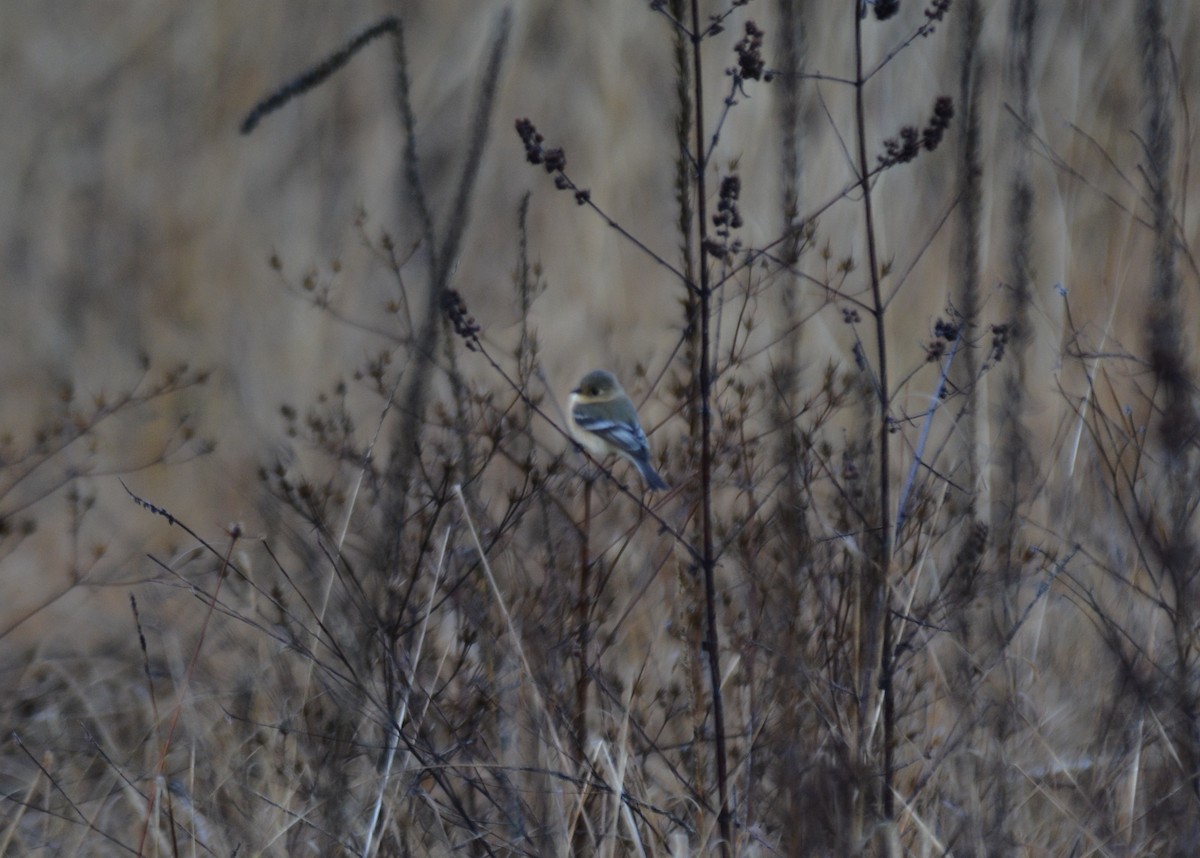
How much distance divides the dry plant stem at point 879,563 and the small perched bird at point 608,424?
98cm

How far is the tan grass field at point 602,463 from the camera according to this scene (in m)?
2.14

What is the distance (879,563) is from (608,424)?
184cm

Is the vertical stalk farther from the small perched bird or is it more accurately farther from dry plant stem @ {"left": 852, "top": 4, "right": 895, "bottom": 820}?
the small perched bird

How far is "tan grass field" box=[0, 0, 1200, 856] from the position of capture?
2.14 m

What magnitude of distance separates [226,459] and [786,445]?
12.5 ft

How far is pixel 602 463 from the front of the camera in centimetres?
358

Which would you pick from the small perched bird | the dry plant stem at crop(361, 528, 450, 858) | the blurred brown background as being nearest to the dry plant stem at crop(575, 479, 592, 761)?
the dry plant stem at crop(361, 528, 450, 858)

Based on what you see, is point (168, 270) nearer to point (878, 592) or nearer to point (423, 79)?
point (423, 79)

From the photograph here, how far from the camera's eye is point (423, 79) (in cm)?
625

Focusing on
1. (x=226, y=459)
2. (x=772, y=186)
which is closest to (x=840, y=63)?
(x=772, y=186)

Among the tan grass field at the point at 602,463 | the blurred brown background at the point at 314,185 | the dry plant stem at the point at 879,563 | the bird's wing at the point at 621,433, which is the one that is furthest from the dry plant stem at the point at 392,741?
the blurred brown background at the point at 314,185

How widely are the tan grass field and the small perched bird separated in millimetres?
140

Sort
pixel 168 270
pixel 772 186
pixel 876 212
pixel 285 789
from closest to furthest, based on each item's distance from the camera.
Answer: pixel 285 789 < pixel 876 212 < pixel 772 186 < pixel 168 270

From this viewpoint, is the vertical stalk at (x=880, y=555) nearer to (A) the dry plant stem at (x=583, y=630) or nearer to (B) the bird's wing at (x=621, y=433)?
(A) the dry plant stem at (x=583, y=630)
